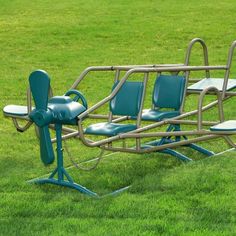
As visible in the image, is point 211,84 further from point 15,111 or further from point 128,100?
point 15,111

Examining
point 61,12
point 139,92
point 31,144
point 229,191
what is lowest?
point 61,12

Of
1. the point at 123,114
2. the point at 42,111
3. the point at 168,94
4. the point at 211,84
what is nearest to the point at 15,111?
the point at 123,114

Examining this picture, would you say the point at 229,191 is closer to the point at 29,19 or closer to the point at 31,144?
Result: the point at 31,144

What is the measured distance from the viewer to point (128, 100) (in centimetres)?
926

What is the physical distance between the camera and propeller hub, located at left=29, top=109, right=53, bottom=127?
8163mm

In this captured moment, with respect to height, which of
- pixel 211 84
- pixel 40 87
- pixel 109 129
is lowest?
pixel 211 84

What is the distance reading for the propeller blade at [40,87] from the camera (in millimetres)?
8219

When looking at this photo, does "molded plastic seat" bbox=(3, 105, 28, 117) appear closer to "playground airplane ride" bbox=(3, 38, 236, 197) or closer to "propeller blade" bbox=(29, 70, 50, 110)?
"playground airplane ride" bbox=(3, 38, 236, 197)

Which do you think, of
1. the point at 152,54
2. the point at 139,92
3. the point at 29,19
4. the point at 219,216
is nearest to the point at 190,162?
the point at 139,92

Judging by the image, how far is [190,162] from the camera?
975 centimetres

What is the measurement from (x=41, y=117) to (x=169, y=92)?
2236 millimetres

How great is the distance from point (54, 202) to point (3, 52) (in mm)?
15636

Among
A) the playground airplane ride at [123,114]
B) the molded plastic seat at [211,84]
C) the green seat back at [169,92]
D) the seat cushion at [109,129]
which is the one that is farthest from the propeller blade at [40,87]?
the molded plastic seat at [211,84]

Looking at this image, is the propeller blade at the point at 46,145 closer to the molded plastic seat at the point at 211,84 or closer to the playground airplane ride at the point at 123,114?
the playground airplane ride at the point at 123,114
